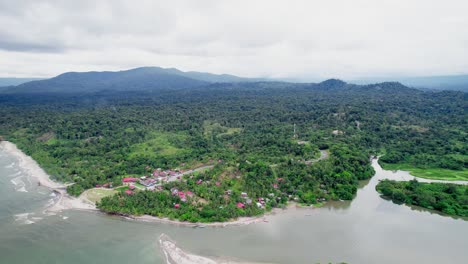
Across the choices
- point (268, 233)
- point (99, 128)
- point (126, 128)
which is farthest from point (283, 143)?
point (99, 128)

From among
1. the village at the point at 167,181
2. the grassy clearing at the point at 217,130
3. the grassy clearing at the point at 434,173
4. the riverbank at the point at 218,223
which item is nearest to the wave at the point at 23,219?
the village at the point at 167,181

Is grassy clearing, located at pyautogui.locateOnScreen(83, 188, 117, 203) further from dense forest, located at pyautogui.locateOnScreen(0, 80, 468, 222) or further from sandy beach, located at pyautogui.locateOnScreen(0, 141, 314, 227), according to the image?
dense forest, located at pyautogui.locateOnScreen(0, 80, 468, 222)

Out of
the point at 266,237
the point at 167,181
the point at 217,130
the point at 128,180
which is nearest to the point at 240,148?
the point at 217,130

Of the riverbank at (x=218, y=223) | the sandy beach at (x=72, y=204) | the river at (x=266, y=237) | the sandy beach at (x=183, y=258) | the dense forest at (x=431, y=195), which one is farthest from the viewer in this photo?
the dense forest at (x=431, y=195)

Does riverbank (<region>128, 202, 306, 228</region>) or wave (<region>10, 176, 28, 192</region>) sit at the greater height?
wave (<region>10, 176, 28, 192</region>)

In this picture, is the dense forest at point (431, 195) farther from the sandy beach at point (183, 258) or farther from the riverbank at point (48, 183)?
the riverbank at point (48, 183)

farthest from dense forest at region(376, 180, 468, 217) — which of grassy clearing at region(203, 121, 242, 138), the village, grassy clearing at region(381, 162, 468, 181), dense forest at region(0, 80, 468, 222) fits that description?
grassy clearing at region(203, 121, 242, 138)
